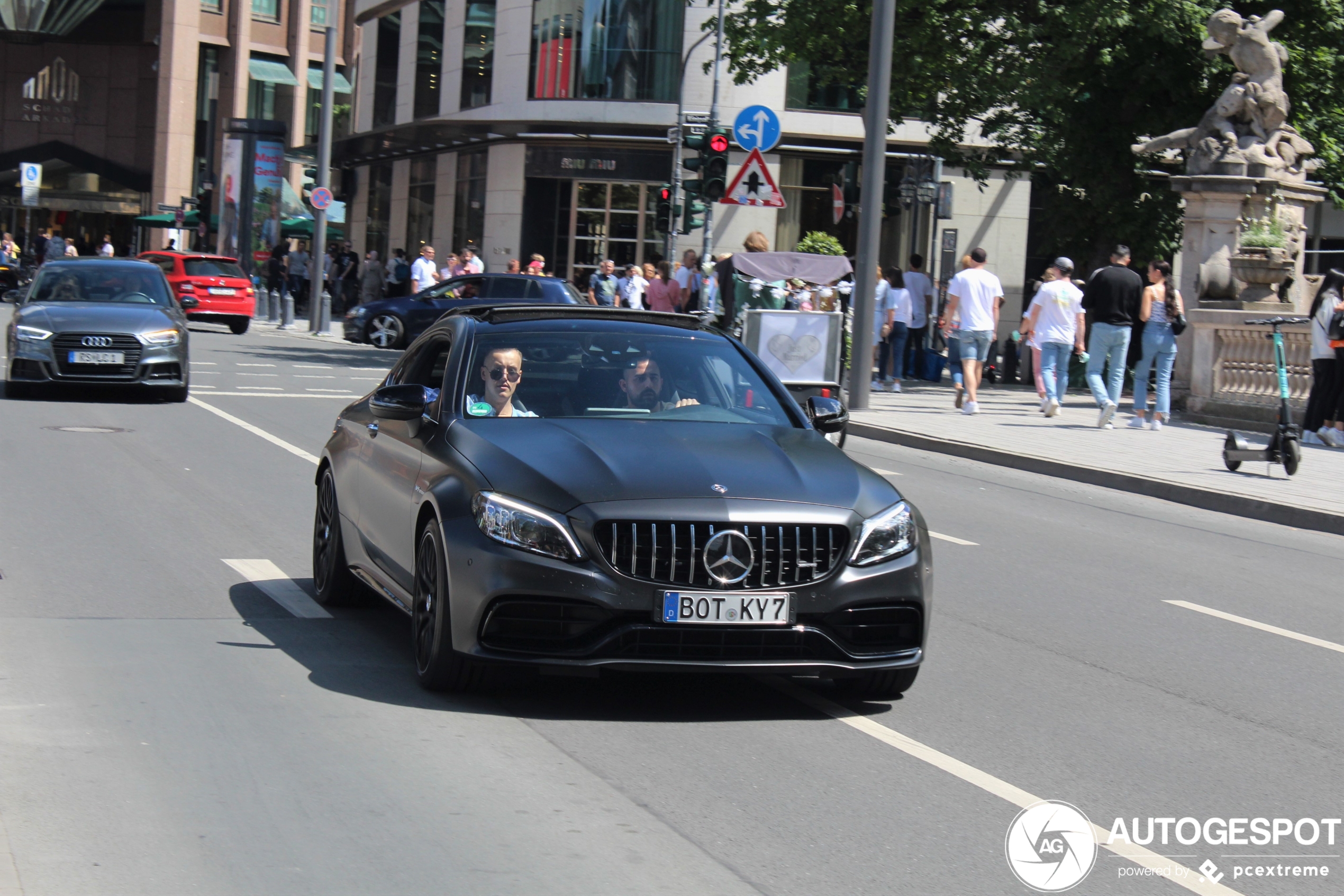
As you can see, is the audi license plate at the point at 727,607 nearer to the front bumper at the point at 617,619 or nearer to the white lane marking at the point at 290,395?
the front bumper at the point at 617,619

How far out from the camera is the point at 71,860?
425 cm

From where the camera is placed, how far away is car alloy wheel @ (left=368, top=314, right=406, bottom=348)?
100 ft

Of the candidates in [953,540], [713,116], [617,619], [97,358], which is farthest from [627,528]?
[713,116]

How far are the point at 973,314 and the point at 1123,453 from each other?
4.42 m

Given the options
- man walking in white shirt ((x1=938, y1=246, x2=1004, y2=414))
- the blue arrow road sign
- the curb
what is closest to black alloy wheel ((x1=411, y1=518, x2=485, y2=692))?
the curb

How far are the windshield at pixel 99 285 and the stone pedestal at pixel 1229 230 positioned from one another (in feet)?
44.6

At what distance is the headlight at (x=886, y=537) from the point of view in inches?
230

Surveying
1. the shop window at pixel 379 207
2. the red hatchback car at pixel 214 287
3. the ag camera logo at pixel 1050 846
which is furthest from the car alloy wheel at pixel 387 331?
the ag camera logo at pixel 1050 846

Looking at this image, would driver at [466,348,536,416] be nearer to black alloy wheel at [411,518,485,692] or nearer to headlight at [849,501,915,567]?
black alloy wheel at [411,518,485,692]

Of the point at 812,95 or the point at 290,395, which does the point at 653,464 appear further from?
the point at 812,95

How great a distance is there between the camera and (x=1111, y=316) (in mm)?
18891

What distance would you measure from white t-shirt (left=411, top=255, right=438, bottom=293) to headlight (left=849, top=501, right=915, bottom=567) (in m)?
29.3

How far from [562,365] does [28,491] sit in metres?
5.93

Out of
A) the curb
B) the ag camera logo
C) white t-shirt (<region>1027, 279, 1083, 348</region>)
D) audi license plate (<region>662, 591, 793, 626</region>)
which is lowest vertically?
the ag camera logo
